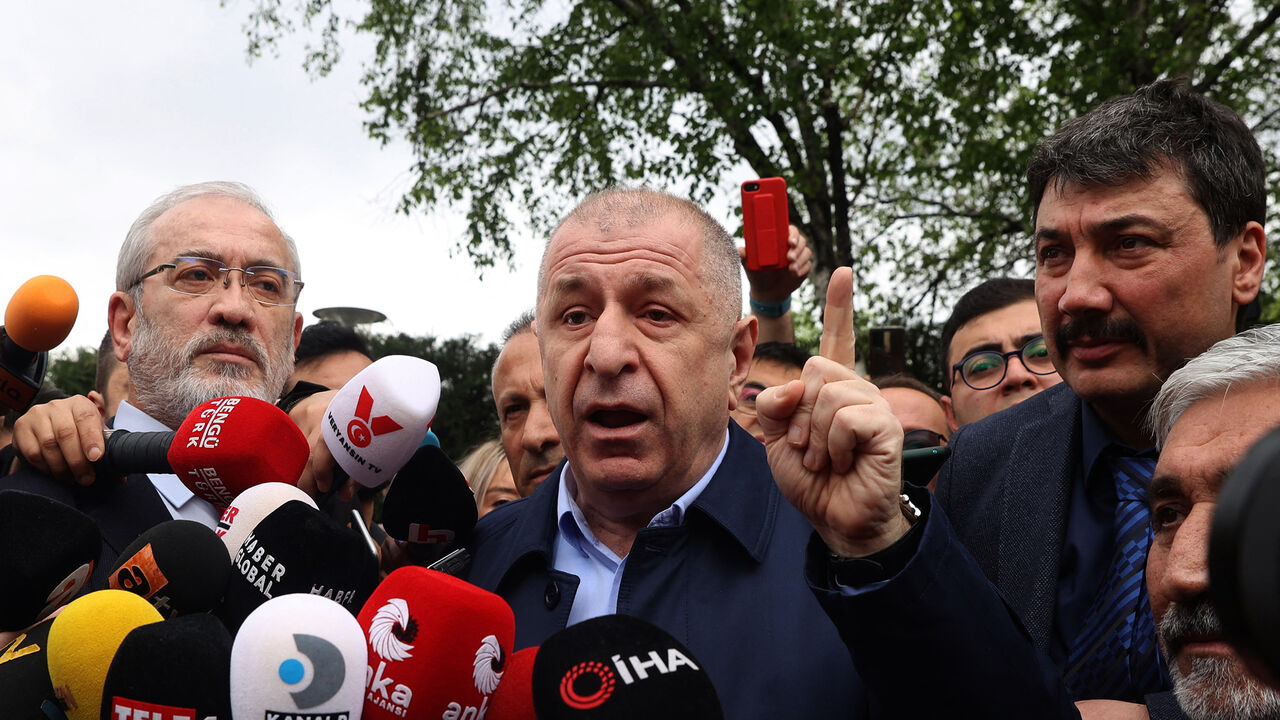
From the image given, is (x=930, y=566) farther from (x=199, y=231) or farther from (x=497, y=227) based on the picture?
(x=497, y=227)

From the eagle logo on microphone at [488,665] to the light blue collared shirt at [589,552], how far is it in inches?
26.6

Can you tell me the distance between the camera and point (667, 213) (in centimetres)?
278

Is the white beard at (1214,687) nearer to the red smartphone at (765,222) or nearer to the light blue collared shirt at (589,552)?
the light blue collared shirt at (589,552)

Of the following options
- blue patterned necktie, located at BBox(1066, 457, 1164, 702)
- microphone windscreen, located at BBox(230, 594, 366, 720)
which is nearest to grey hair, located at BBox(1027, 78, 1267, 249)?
blue patterned necktie, located at BBox(1066, 457, 1164, 702)

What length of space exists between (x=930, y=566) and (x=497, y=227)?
1252 cm

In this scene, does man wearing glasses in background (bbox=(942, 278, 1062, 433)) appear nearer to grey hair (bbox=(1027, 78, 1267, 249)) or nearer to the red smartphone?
the red smartphone

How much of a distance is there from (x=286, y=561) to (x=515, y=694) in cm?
47

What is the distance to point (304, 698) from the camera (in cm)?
152

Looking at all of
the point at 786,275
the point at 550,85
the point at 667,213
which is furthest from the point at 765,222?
the point at 550,85

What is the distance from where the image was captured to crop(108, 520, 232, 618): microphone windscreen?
5.82ft

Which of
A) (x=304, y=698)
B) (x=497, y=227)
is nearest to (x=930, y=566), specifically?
(x=304, y=698)

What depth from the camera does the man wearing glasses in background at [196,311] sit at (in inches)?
117

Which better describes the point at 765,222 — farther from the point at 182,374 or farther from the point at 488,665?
the point at 488,665

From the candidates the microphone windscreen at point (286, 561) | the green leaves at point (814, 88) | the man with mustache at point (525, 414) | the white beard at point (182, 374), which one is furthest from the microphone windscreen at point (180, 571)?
the green leaves at point (814, 88)
